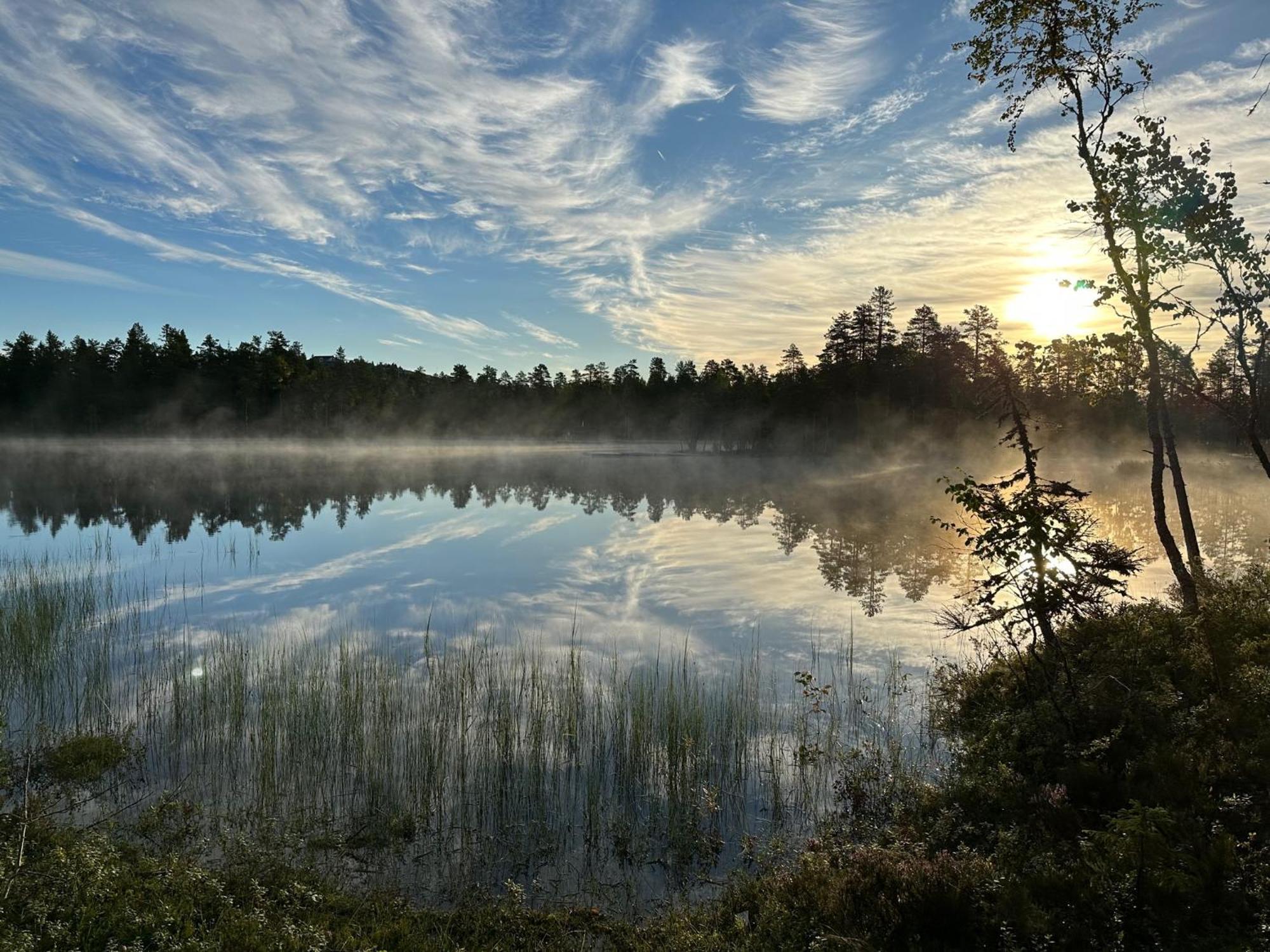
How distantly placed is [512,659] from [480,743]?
3.34m

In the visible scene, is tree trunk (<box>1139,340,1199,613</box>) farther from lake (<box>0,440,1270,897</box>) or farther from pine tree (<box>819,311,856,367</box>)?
pine tree (<box>819,311,856,367</box>)

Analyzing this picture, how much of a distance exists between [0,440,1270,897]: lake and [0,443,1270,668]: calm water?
0.56 feet

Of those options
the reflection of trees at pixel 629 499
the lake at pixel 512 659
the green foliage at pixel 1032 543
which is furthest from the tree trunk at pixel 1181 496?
the reflection of trees at pixel 629 499

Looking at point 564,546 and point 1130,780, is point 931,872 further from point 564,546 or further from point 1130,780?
point 564,546

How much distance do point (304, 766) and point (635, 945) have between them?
18.5ft

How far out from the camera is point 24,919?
5.41 m

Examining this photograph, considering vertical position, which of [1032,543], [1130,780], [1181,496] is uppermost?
[1181,496]

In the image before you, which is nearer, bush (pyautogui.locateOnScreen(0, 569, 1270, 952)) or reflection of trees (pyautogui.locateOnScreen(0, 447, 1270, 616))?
bush (pyautogui.locateOnScreen(0, 569, 1270, 952))

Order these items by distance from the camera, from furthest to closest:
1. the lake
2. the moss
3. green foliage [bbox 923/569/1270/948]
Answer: the moss, the lake, green foliage [bbox 923/569/1270/948]

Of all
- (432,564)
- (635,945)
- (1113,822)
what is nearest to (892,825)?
(1113,822)

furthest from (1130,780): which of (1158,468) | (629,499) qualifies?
(629,499)

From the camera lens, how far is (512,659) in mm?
13445

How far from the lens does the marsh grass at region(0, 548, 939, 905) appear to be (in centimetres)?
782

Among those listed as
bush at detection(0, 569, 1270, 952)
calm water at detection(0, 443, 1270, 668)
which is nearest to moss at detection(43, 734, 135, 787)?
bush at detection(0, 569, 1270, 952)
